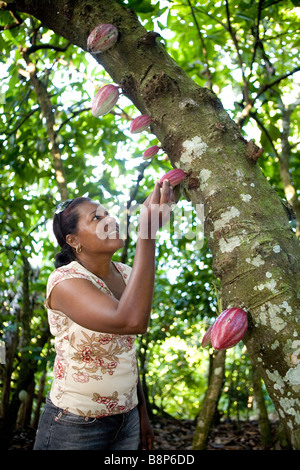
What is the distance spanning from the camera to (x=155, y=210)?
104cm

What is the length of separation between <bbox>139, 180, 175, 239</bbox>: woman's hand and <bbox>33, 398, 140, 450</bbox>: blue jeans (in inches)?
25.7

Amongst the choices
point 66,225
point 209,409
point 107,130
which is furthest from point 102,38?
point 209,409

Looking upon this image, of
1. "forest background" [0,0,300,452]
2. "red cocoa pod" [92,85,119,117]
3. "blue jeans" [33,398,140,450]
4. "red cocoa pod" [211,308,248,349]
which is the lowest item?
"blue jeans" [33,398,140,450]

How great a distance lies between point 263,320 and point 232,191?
303mm

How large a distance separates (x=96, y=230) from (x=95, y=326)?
1.37 feet

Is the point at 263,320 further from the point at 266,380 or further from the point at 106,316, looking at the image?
the point at 106,316

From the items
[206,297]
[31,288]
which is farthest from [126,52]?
[206,297]

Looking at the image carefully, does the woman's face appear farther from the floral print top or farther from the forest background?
the forest background

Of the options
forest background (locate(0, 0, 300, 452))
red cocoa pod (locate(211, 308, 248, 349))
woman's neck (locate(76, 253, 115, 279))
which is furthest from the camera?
forest background (locate(0, 0, 300, 452))

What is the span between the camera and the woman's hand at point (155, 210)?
3.42ft

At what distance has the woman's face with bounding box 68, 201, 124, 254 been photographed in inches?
55.7

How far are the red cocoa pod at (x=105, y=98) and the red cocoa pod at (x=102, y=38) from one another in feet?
0.45

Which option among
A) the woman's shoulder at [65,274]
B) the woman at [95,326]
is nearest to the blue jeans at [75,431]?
the woman at [95,326]

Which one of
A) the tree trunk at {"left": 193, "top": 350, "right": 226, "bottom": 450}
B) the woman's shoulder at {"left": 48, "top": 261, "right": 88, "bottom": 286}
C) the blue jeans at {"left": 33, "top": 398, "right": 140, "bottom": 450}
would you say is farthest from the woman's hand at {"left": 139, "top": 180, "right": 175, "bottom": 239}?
the tree trunk at {"left": 193, "top": 350, "right": 226, "bottom": 450}
